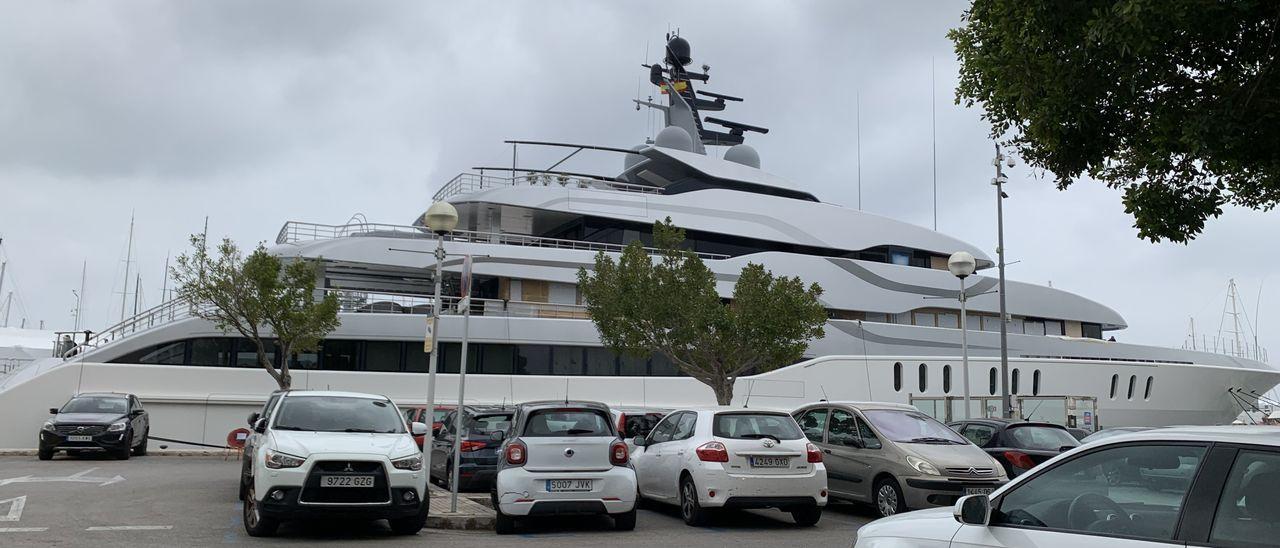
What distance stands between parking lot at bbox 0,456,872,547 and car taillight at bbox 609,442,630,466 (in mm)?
786

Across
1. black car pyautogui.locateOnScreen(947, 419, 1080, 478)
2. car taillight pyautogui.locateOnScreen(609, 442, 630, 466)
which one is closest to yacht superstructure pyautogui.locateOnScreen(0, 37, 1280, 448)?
black car pyautogui.locateOnScreen(947, 419, 1080, 478)

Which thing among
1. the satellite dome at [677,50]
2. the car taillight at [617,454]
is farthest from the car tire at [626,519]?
the satellite dome at [677,50]

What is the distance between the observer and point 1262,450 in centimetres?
357

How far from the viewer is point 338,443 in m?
9.48

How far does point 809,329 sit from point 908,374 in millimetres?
7877

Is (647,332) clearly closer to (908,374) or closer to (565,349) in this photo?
(565,349)

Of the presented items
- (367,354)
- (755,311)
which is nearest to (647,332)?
(755,311)

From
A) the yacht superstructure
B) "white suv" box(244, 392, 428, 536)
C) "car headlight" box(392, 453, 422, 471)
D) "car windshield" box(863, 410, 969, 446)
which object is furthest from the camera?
the yacht superstructure

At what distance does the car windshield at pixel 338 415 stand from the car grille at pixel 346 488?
1.10m

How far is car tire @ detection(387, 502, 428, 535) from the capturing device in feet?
31.4

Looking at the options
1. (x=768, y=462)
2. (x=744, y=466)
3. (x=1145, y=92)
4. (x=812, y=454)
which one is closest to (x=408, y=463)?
(x=744, y=466)

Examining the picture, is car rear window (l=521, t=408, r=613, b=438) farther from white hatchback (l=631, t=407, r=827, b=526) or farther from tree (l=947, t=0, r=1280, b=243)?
tree (l=947, t=0, r=1280, b=243)

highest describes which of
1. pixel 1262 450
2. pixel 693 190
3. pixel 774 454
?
pixel 693 190

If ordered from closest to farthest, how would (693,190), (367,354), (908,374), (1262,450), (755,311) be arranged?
(1262,450)
(755,311)
(367,354)
(908,374)
(693,190)
